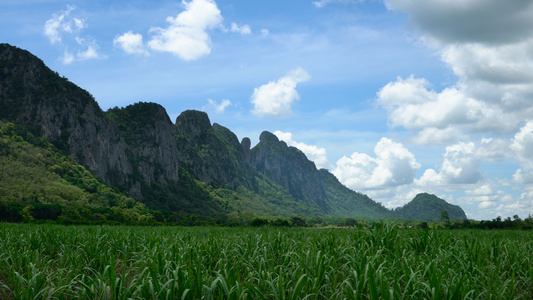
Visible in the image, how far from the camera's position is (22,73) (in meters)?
168

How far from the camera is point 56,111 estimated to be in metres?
161

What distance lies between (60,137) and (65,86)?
94.0ft

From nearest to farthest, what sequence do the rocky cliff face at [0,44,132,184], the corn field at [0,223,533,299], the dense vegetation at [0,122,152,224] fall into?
the corn field at [0,223,533,299] < the dense vegetation at [0,122,152,224] < the rocky cliff face at [0,44,132,184]

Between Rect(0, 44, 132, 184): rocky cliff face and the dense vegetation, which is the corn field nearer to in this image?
the dense vegetation

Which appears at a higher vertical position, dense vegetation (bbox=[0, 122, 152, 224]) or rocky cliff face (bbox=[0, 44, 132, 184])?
rocky cliff face (bbox=[0, 44, 132, 184])

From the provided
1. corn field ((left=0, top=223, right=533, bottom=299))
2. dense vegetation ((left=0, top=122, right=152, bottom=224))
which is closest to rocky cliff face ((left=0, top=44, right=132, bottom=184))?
dense vegetation ((left=0, top=122, right=152, bottom=224))

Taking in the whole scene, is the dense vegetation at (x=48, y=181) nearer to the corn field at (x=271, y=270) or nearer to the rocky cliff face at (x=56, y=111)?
the rocky cliff face at (x=56, y=111)

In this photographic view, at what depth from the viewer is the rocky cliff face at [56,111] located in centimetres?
15588

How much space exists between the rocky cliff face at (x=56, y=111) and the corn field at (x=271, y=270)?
166259mm

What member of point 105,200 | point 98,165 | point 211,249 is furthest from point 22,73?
point 211,249

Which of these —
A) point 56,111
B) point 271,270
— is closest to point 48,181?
point 56,111

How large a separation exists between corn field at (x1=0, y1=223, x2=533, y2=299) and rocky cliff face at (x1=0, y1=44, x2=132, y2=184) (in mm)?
166259

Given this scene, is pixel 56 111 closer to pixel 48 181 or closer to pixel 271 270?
pixel 48 181

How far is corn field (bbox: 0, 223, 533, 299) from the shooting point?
17.8ft
